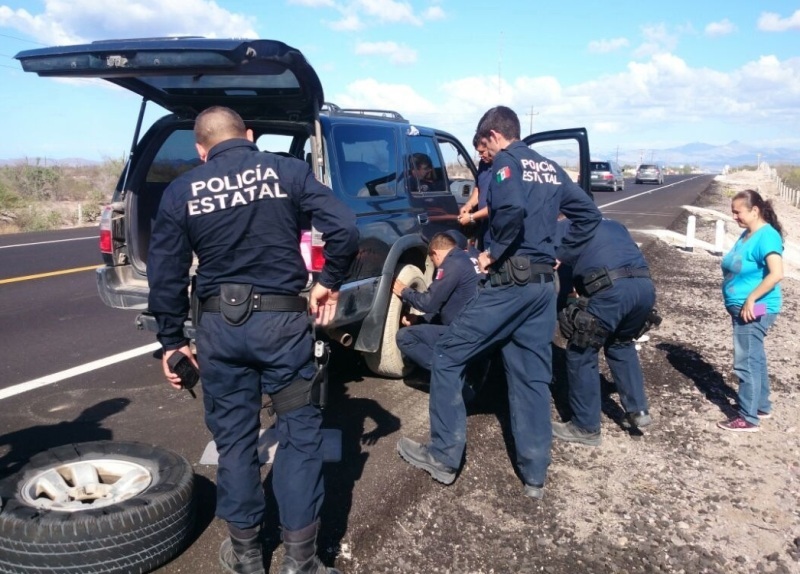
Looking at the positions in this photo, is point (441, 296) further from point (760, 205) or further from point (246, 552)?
point (246, 552)

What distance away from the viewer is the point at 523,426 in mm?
3943

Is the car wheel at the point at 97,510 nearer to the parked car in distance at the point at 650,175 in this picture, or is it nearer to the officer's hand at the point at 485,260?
the officer's hand at the point at 485,260

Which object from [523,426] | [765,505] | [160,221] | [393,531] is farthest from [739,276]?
[160,221]

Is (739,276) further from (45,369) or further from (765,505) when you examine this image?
(45,369)

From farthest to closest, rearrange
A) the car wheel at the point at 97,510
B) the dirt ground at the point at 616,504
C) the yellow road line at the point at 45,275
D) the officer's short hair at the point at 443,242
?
1. the yellow road line at the point at 45,275
2. the officer's short hair at the point at 443,242
3. the dirt ground at the point at 616,504
4. the car wheel at the point at 97,510

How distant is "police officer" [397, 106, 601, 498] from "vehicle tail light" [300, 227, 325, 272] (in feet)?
3.05

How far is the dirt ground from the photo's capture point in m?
3.29

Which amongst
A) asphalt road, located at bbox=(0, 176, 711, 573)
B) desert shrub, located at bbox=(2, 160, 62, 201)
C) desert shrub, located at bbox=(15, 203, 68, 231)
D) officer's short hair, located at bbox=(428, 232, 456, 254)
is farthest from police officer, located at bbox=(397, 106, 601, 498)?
desert shrub, located at bbox=(2, 160, 62, 201)

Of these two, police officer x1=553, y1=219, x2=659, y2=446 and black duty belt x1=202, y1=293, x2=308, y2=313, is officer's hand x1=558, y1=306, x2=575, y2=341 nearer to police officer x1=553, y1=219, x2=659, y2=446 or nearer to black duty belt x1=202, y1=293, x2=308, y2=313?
police officer x1=553, y1=219, x2=659, y2=446

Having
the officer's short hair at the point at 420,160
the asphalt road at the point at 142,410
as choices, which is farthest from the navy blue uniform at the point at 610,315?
the officer's short hair at the point at 420,160

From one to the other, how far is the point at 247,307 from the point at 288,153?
324 centimetres

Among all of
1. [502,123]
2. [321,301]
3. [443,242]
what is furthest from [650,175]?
[321,301]

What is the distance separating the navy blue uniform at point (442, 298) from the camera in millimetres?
4902

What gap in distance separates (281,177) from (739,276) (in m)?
3.39
